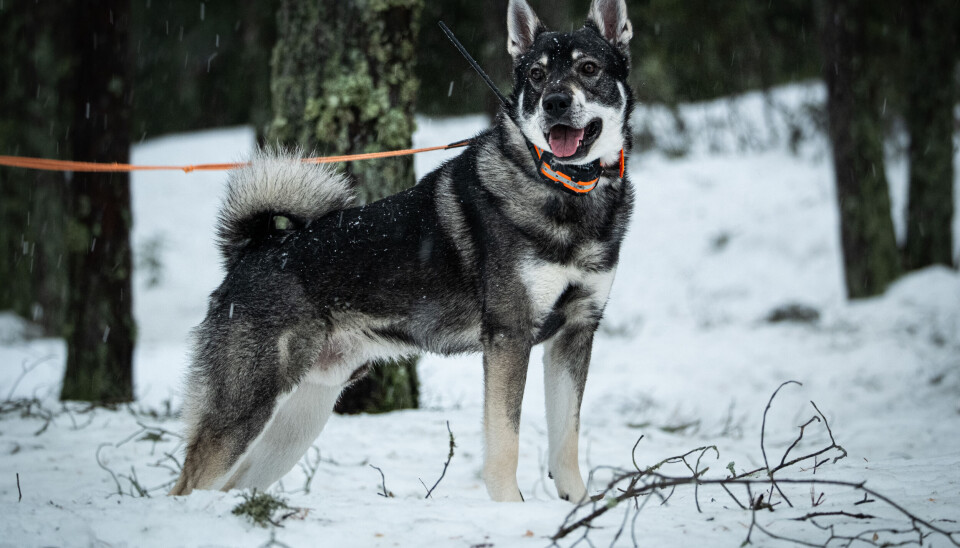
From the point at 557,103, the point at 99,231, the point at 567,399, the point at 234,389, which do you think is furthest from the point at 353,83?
the point at 99,231

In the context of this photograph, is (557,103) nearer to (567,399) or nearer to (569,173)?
(569,173)

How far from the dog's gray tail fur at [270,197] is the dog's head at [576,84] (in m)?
1.02

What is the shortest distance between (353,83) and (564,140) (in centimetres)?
199

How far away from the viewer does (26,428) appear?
4547 mm

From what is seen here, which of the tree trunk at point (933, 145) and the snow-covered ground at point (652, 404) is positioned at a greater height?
the tree trunk at point (933, 145)

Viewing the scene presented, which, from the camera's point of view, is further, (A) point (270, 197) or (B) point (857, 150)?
(B) point (857, 150)

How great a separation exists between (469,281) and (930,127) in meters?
9.33

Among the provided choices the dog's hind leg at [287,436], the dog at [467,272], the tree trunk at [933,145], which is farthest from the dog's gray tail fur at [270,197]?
the tree trunk at [933,145]

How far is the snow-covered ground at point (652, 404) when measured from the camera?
96.5 inches

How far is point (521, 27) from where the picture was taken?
3.39 metres

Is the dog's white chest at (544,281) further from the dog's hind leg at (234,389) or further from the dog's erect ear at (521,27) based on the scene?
the dog's erect ear at (521,27)

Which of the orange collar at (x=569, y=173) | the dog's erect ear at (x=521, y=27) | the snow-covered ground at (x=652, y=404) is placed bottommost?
the snow-covered ground at (x=652, y=404)

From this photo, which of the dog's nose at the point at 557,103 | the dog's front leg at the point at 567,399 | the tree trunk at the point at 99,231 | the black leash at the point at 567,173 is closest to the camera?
the dog's nose at the point at 557,103

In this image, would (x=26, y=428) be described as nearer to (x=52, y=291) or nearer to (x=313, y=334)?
(x=313, y=334)
